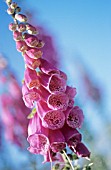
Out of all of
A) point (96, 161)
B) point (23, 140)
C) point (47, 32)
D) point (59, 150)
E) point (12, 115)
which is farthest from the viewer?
point (47, 32)

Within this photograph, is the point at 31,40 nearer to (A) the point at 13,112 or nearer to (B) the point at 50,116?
(B) the point at 50,116

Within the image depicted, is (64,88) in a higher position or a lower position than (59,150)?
higher

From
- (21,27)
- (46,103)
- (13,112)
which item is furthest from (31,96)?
(13,112)

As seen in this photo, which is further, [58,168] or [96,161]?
[96,161]

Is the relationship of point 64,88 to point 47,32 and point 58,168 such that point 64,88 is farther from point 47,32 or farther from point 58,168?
point 47,32

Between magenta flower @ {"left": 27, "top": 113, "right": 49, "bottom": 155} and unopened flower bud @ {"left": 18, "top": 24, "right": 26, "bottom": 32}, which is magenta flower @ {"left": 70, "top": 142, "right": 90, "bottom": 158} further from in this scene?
unopened flower bud @ {"left": 18, "top": 24, "right": 26, "bottom": 32}

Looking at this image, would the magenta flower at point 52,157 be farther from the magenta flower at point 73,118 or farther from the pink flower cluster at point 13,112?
the pink flower cluster at point 13,112

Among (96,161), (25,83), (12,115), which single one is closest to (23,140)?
(12,115)
